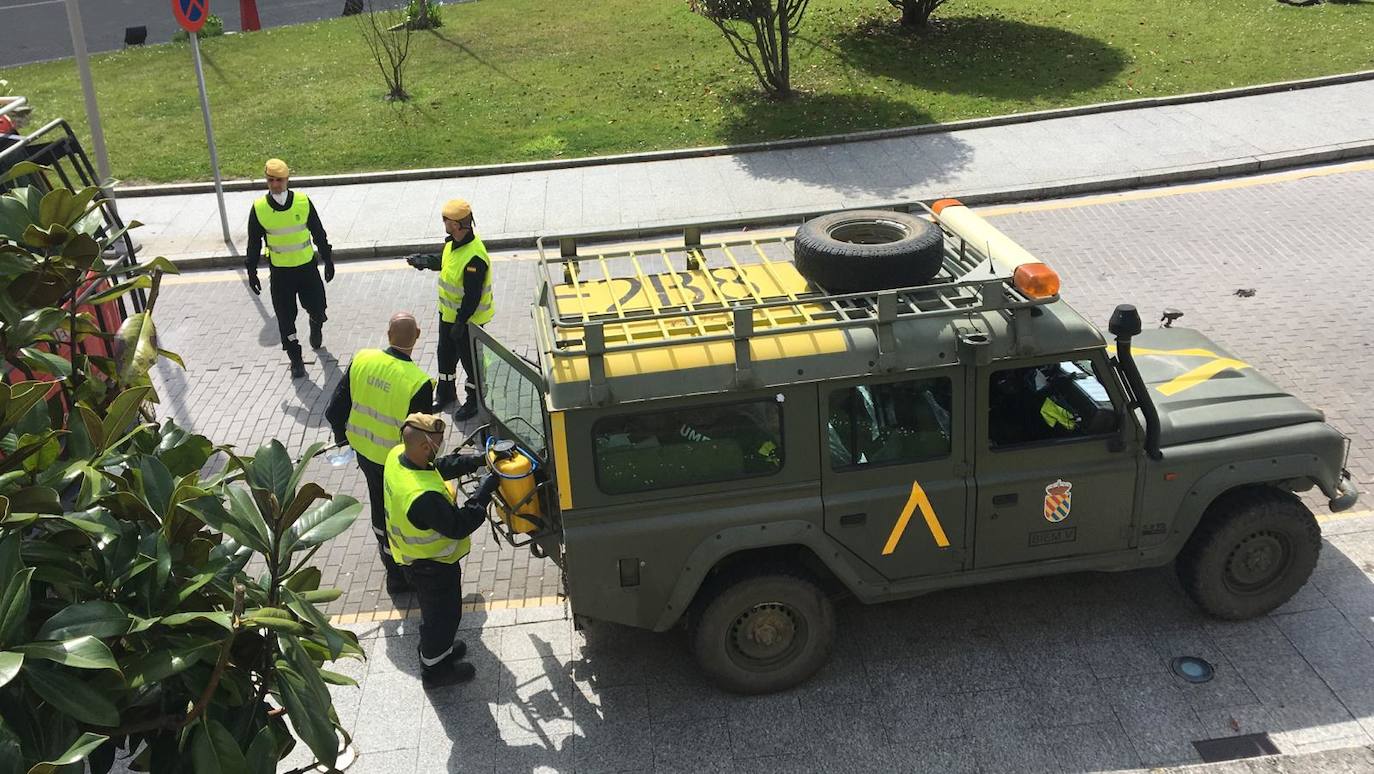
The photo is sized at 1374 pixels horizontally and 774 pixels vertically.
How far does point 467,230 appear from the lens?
27.7 feet

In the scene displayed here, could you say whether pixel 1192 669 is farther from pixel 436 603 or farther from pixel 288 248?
pixel 288 248

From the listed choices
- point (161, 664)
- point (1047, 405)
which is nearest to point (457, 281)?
point (1047, 405)

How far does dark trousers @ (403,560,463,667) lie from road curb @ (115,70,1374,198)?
9441 mm

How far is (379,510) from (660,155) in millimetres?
8813

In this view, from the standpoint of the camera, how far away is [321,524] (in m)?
3.00

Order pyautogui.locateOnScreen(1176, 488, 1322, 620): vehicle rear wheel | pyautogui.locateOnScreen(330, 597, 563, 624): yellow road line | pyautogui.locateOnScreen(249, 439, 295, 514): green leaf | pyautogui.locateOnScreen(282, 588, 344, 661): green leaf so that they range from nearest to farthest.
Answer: pyautogui.locateOnScreen(282, 588, 344, 661): green leaf, pyautogui.locateOnScreen(249, 439, 295, 514): green leaf, pyautogui.locateOnScreen(1176, 488, 1322, 620): vehicle rear wheel, pyautogui.locateOnScreen(330, 597, 563, 624): yellow road line

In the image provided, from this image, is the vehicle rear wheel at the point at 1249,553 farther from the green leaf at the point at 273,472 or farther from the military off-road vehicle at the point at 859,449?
the green leaf at the point at 273,472

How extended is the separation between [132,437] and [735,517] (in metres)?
3.22

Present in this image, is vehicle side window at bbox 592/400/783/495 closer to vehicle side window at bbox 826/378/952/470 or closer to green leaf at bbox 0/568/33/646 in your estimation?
vehicle side window at bbox 826/378/952/470

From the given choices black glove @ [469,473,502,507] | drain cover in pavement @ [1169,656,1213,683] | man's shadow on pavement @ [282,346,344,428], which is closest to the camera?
black glove @ [469,473,502,507]

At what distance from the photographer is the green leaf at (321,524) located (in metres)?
2.93

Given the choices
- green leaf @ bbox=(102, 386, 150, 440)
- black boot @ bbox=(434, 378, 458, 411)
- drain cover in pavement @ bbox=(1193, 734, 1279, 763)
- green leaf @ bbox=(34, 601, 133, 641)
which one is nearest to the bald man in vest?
black boot @ bbox=(434, 378, 458, 411)

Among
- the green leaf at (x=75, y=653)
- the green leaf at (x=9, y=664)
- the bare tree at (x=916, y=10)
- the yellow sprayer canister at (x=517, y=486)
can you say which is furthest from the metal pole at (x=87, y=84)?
the bare tree at (x=916, y=10)

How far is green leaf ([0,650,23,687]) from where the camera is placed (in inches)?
82.7
